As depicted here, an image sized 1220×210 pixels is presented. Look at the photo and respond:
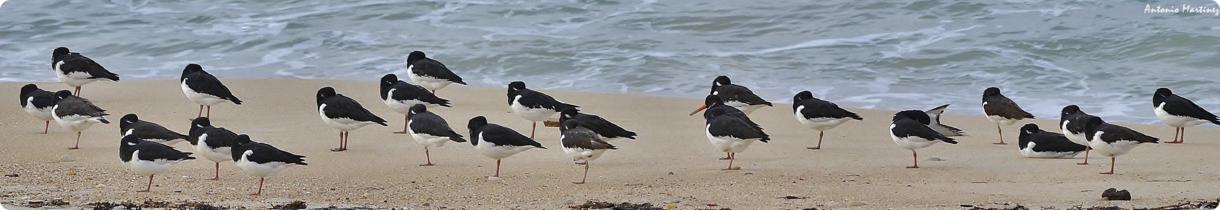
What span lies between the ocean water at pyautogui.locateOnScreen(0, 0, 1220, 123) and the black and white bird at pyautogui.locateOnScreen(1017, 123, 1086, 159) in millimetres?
3566

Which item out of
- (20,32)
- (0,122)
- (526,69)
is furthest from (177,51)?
(0,122)

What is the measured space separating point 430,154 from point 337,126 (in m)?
0.77

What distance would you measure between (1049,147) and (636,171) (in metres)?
2.73

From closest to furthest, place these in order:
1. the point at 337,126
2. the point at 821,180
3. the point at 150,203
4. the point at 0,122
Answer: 1. the point at 150,203
2. the point at 821,180
3. the point at 337,126
4. the point at 0,122

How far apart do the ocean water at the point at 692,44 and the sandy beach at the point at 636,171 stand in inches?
88.5

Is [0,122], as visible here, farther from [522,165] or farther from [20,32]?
[20,32]

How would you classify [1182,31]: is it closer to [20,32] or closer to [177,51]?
[177,51]

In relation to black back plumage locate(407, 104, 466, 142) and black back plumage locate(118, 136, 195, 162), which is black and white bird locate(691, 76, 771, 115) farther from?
black back plumage locate(118, 136, 195, 162)

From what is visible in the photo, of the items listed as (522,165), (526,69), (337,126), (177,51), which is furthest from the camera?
(177,51)

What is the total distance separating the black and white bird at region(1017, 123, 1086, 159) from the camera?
419 inches

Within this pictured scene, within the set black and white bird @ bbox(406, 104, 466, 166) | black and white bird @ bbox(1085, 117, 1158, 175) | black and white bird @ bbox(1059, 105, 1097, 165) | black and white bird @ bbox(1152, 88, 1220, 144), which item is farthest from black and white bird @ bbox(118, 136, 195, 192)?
black and white bird @ bbox(1152, 88, 1220, 144)

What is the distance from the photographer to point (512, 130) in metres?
10.4

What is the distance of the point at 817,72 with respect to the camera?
16906mm

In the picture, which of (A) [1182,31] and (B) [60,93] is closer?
(B) [60,93]
